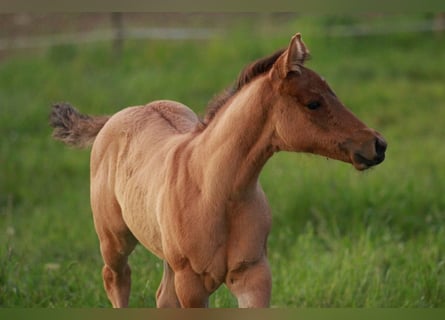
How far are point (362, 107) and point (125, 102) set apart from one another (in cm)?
294

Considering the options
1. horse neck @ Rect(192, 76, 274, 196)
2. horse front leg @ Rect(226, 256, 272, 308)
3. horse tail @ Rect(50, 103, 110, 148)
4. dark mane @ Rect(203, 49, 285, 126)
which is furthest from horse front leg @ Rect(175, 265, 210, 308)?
horse tail @ Rect(50, 103, 110, 148)

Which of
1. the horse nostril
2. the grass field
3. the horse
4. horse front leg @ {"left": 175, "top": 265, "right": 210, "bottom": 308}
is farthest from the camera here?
the grass field

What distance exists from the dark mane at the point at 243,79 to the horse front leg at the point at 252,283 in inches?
27.2

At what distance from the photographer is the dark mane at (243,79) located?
14.3 feet

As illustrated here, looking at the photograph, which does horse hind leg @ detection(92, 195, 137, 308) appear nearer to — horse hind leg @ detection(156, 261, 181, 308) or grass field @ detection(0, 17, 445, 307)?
horse hind leg @ detection(156, 261, 181, 308)

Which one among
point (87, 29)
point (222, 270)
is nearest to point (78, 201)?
point (222, 270)

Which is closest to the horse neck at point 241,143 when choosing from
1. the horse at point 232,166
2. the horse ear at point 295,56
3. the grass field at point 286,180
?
the horse at point 232,166

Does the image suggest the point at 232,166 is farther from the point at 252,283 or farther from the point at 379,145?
the point at 379,145

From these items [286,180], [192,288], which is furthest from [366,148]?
[286,180]

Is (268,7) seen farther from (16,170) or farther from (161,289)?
(16,170)

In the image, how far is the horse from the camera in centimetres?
417

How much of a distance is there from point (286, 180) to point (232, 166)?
486cm

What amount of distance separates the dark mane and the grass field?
44 centimetres

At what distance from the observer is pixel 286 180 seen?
30.4 feet
